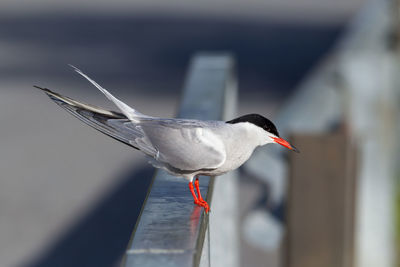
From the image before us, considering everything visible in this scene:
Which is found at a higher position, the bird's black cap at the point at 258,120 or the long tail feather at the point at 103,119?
the bird's black cap at the point at 258,120

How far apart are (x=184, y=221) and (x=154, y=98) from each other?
8.42 m

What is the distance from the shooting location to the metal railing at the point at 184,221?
5.82 feet

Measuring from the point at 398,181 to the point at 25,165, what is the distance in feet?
16.1

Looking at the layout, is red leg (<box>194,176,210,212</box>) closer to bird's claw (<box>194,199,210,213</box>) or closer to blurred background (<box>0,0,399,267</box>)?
bird's claw (<box>194,199,210,213</box>)

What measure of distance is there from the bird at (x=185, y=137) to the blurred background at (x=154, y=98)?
54.7 inches

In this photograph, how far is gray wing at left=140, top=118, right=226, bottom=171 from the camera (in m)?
2.33

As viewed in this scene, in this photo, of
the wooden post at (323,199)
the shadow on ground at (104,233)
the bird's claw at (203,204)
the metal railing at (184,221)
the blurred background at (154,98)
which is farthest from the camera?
the shadow on ground at (104,233)

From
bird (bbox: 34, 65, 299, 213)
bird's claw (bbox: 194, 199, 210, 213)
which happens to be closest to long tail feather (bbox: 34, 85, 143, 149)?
bird (bbox: 34, 65, 299, 213)

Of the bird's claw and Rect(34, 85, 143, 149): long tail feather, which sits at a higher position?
Rect(34, 85, 143, 149): long tail feather

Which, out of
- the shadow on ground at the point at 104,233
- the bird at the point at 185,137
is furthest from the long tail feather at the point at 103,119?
the shadow on ground at the point at 104,233

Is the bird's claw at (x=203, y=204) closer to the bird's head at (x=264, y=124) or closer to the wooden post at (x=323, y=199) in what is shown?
the bird's head at (x=264, y=124)

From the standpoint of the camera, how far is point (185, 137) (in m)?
2.39

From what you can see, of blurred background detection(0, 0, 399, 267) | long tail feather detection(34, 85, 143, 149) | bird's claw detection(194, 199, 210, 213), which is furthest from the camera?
blurred background detection(0, 0, 399, 267)

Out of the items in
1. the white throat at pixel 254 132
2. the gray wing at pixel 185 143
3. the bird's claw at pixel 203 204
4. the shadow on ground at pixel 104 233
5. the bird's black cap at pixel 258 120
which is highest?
the bird's black cap at pixel 258 120
